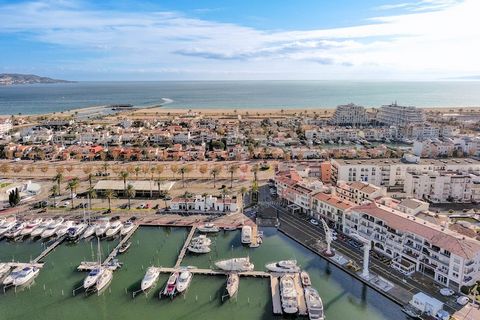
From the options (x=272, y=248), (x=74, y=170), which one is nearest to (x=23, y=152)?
(x=74, y=170)

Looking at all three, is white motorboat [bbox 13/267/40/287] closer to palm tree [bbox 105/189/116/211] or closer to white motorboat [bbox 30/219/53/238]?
white motorboat [bbox 30/219/53/238]

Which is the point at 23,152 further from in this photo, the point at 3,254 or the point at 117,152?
the point at 3,254

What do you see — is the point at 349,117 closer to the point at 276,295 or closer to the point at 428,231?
the point at 428,231

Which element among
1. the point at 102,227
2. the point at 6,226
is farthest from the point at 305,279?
the point at 6,226

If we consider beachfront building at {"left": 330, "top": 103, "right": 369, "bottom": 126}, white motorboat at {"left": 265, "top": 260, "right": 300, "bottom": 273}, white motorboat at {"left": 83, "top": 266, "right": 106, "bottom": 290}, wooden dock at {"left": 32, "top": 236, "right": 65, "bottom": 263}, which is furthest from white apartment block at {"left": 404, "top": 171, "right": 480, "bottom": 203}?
beachfront building at {"left": 330, "top": 103, "right": 369, "bottom": 126}

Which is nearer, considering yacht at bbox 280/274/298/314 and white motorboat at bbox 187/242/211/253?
yacht at bbox 280/274/298/314

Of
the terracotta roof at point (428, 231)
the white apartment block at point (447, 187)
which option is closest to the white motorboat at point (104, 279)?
the terracotta roof at point (428, 231)

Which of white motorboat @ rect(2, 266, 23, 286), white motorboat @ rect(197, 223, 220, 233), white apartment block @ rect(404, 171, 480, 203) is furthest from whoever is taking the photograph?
white apartment block @ rect(404, 171, 480, 203)

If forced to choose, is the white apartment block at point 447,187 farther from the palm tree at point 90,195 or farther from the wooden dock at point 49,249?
the wooden dock at point 49,249
